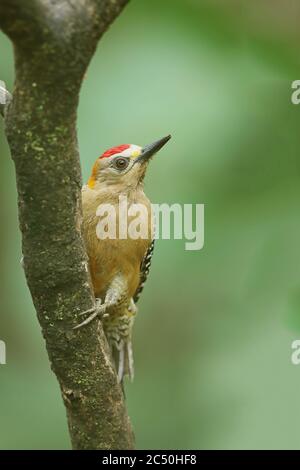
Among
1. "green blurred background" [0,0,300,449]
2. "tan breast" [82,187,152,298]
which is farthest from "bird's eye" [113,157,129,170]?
"green blurred background" [0,0,300,449]

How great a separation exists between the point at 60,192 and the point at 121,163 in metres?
1.62

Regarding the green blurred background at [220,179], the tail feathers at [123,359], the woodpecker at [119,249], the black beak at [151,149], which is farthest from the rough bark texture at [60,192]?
the black beak at [151,149]

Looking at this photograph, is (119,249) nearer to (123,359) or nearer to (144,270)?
(144,270)

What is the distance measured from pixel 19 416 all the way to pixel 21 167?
1.62 metres

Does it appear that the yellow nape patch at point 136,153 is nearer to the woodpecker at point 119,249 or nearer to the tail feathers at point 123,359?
the woodpecker at point 119,249

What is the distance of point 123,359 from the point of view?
3.85m

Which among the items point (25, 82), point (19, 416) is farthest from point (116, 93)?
point (19, 416)

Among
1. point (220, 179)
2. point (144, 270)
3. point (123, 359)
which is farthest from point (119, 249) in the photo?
point (220, 179)

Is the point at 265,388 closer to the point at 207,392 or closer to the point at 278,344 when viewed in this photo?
the point at 278,344

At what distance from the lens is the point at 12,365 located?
3783 millimetres

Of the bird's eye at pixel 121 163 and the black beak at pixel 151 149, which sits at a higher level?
the black beak at pixel 151 149

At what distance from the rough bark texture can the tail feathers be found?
928 mm

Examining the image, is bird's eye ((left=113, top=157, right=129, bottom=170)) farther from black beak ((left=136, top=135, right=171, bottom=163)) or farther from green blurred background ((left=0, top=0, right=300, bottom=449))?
green blurred background ((left=0, top=0, right=300, bottom=449))

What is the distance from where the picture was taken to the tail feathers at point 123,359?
3.77m
